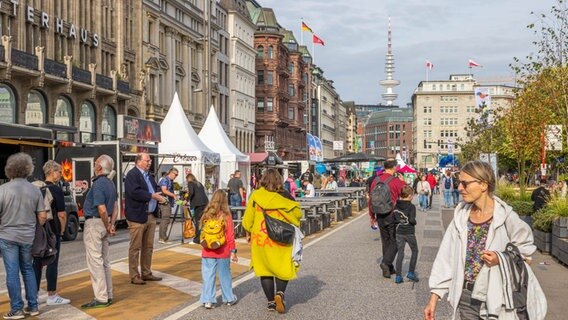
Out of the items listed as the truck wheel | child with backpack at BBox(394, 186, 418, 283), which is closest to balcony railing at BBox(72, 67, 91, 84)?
the truck wheel

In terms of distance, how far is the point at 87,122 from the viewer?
4309 centimetres

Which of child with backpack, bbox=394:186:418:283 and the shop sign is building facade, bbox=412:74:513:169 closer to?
the shop sign

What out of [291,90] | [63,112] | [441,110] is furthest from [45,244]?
[441,110]

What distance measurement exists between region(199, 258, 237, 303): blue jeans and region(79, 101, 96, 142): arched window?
33.4 metres

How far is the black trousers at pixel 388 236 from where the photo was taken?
1215 centimetres

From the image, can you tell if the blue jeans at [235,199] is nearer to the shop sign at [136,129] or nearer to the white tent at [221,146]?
the shop sign at [136,129]

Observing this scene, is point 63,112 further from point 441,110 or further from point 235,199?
point 441,110

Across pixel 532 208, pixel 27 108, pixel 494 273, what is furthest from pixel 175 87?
pixel 494 273

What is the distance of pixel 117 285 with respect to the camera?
11.6 metres

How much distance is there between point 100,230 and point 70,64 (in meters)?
31.5

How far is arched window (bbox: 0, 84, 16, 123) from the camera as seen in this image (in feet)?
114

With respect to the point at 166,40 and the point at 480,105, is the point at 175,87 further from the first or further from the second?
the point at 480,105

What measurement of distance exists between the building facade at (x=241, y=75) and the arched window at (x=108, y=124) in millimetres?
31355

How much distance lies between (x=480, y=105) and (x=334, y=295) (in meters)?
53.7
